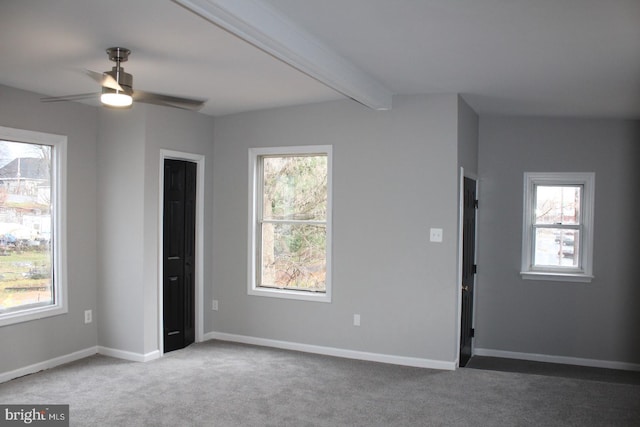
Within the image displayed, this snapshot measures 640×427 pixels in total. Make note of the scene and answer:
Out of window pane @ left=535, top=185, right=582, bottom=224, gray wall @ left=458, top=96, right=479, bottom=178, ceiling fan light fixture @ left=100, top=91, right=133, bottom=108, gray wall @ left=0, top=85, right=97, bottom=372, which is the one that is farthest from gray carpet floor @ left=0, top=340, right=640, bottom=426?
ceiling fan light fixture @ left=100, top=91, right=133, bottom=108

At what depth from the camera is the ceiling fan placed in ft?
10.5

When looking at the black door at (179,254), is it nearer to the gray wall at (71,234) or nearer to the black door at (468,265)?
the gray wall at (71,234)

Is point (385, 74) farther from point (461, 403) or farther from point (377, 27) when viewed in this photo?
point (461, 403)

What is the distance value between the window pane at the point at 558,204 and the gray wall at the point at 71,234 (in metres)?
4.72

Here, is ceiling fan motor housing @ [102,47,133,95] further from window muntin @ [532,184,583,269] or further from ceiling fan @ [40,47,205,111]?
window muntin @ [532,184,583,269]

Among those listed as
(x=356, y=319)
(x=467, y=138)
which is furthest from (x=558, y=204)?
(x=356, y=319)

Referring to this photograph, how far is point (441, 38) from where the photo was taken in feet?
10.6

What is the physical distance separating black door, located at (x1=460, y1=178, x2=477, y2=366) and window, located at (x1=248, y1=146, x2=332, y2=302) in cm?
137

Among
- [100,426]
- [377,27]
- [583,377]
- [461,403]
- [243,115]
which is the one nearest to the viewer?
[377,27]

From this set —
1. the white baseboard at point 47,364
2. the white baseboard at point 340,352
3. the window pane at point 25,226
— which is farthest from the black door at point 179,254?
the window pane at point 25,226

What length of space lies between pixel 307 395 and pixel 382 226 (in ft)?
5.80

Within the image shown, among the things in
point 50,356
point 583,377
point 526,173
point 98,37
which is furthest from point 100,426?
point 526,173

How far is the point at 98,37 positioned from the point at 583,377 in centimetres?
516

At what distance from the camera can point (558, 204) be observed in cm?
580
